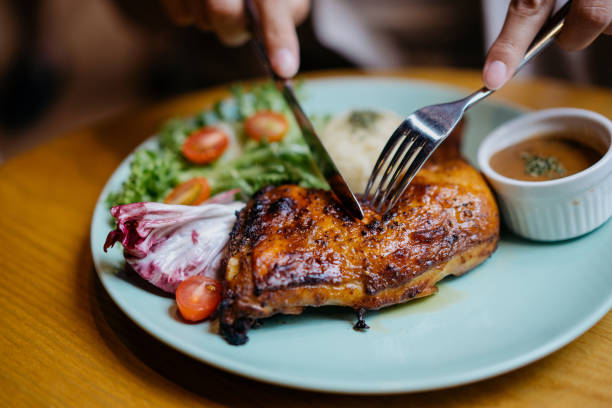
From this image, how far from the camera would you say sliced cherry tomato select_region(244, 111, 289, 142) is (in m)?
3.58

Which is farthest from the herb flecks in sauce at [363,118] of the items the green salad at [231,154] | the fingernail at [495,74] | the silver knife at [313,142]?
the fingernail at [495,74]

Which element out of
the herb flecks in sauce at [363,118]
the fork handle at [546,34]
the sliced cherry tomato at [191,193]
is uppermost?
the fork handle at [546,34]

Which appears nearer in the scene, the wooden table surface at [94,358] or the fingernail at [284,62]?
the wooden table surface at [94,358]

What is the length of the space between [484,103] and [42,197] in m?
3.32

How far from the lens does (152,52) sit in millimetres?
7922

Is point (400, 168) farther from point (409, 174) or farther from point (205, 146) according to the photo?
point (205, 146)

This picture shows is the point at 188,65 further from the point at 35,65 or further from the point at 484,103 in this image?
the point at 484,103

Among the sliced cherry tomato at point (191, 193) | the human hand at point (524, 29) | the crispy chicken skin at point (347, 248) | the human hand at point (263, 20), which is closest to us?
the crispy chicken skin at point (347, 248)

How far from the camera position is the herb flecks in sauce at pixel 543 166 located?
255 centimetres

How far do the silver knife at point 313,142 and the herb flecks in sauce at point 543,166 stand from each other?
39.6 inches

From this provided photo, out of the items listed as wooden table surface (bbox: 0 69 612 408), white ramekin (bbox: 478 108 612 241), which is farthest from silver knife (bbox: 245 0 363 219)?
wooden table surface (bbox: 0 69 612 408)

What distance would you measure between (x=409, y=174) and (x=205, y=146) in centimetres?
165

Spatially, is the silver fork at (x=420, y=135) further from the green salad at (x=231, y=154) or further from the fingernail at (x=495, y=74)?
the green salad at (x=231, y=154)

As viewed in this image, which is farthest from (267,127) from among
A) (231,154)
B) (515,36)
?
(515,36)
